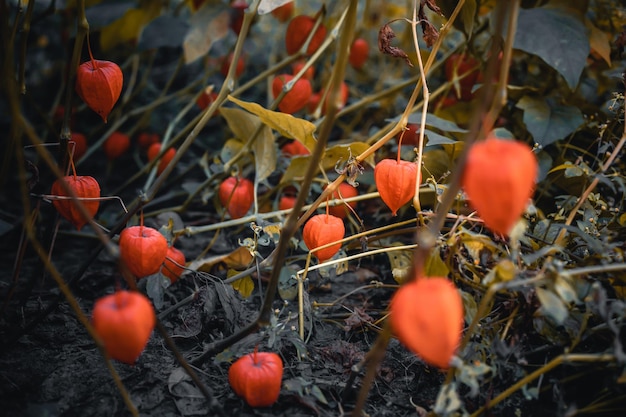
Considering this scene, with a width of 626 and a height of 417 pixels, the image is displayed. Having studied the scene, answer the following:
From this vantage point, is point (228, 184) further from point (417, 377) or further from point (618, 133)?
Result: point (618, 133)

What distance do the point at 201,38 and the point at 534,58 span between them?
0.84 metres

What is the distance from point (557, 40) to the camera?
1.18m

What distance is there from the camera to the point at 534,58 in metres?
1.48

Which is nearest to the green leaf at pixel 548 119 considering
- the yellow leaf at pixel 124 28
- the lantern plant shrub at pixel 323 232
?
the lantern plant shrub at pixel 323 232

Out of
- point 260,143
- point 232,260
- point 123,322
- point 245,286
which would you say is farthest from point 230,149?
point 123,322

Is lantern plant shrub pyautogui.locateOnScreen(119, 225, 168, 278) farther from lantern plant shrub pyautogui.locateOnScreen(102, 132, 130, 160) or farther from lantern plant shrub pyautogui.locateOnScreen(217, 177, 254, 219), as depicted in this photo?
lantern plant shrub pyautogui.locateOnScreen(102, 132, 130, 160)

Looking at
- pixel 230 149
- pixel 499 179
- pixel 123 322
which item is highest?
pixel 499 179

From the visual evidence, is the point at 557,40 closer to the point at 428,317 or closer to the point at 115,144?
the point at 428,317

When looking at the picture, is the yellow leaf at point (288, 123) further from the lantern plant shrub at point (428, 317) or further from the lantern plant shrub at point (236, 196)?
the lantern plant shrub at point (428, 317)

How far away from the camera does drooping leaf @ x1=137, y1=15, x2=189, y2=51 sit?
1.53 meters

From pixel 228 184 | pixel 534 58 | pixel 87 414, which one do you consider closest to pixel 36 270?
pixel 87 414

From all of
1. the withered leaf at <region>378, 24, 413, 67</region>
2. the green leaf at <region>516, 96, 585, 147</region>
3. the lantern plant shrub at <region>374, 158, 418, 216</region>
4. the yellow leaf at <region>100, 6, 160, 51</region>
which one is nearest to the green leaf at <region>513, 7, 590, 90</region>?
the green leaf at <region>516, 96, 585, 147</region>

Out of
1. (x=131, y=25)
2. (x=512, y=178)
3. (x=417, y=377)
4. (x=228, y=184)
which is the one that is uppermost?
(x=512, y=178)

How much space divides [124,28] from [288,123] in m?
0.88
